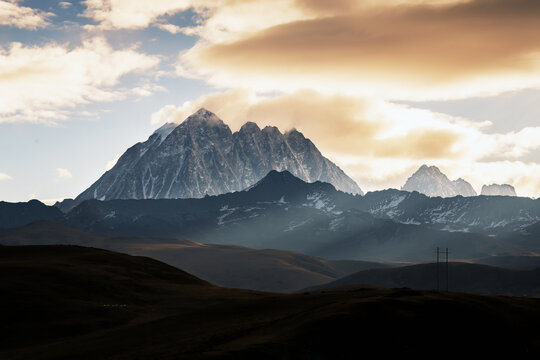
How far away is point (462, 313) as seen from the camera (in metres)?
87.9

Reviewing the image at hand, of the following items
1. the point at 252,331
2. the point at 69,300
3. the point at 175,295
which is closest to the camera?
the point at 252,331

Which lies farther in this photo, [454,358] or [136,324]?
[136,324]

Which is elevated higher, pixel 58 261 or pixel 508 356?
pixel 58 261

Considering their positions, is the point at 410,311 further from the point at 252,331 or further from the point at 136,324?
the point at 136,324

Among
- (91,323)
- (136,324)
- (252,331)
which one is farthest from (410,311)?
(91,323)

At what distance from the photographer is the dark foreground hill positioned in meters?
73.4

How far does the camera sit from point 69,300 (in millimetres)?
108625

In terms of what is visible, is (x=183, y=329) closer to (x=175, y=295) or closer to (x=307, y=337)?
(x=307, y=337)

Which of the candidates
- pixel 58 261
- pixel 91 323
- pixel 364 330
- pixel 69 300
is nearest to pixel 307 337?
pixel 364 330

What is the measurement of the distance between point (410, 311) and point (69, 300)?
56272 mm

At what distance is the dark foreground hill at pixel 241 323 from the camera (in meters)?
73.4

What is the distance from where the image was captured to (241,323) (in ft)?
282

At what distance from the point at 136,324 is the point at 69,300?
1992 cm

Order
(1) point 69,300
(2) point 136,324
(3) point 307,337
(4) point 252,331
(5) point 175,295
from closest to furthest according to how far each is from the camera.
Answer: (3) point 307,337, (4) point 252,331, (2) point 136,324, (1) point 69,300, (5) point 175,295
